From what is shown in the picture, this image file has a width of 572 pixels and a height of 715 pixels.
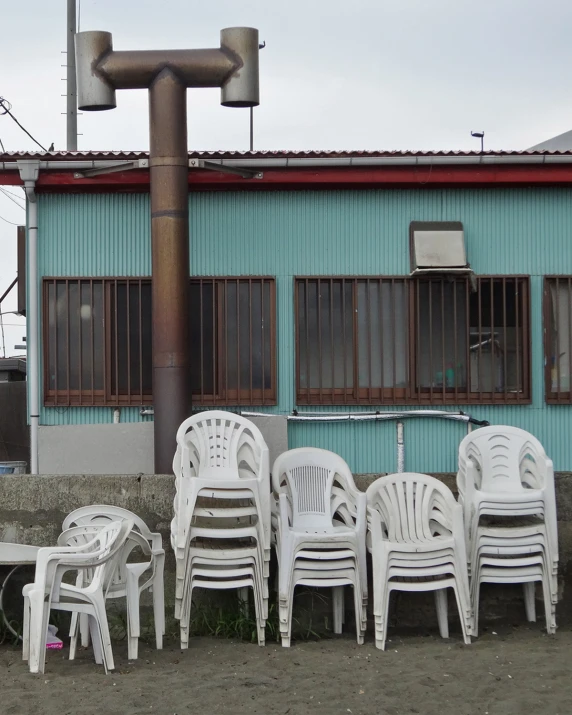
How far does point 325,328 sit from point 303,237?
85 centimetres

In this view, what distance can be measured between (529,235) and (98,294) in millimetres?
3958

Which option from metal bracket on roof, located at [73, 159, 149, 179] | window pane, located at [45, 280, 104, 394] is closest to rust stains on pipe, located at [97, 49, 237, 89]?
metal bracket on roof, located at [73, 159, 149, 179]

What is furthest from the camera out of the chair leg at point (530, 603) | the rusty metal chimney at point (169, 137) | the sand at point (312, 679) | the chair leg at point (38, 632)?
the rusty metal chimney at point (169, 137)

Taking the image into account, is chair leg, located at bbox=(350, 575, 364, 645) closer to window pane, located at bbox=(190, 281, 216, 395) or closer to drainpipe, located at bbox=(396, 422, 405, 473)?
drainpipe, located at bbox=(396, 422, 405, 473)

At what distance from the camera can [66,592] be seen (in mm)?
6277

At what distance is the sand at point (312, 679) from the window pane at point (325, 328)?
292 centimetres

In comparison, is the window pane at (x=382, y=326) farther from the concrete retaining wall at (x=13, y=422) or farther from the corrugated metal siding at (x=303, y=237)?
the concrete retaining wall at (x=13, y=422)

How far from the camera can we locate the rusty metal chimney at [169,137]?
861 centimetres

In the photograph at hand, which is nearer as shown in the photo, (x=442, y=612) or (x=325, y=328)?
(x=442, y=612)

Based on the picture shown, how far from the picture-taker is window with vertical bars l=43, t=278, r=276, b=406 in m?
9.44

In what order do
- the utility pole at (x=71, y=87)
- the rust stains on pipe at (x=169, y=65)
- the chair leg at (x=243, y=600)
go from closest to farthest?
1. the chair leg at (x=243, y=600)
2. the rust stains on pipe at (x=169, y=65)
3. the utility pole at (x=71, y=87)

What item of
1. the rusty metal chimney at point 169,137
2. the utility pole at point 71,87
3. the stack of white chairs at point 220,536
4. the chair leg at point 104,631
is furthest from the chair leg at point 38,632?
the utility pole at point 71,87

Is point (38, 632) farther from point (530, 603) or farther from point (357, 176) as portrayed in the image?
point (357, 176)

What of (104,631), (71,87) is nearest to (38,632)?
(104,631)
